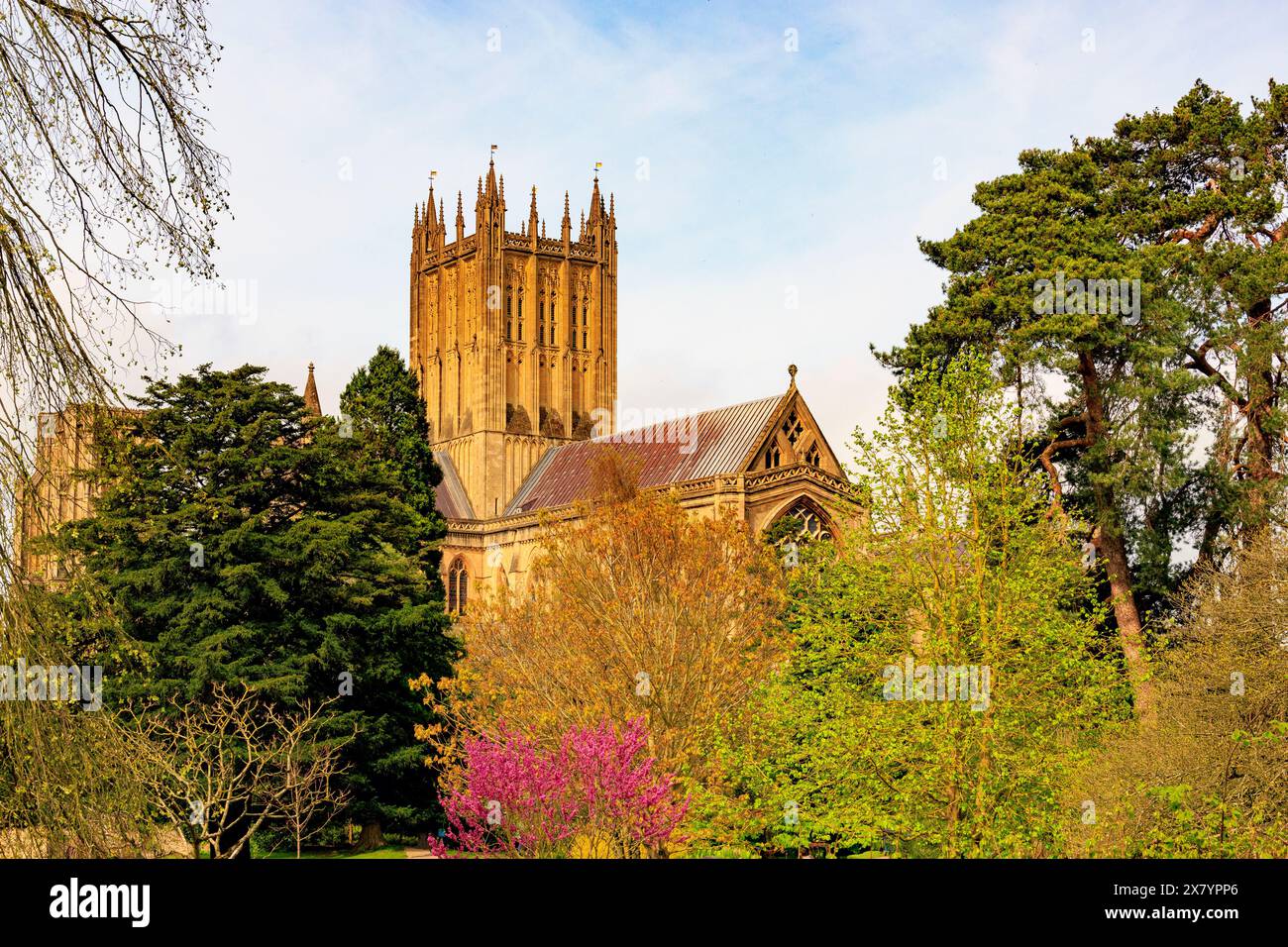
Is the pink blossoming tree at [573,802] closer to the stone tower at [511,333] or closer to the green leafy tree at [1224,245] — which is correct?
the green leafy tree at [1224,245]

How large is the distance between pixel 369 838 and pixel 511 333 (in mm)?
52221

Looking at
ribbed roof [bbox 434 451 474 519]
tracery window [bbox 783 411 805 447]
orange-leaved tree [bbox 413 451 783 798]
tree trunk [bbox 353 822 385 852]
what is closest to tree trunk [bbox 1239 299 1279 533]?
orange-leaved tree [bbox 413 451 783 798]

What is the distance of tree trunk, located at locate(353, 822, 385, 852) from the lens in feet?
121

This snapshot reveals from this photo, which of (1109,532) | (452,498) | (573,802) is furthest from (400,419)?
(573,802)

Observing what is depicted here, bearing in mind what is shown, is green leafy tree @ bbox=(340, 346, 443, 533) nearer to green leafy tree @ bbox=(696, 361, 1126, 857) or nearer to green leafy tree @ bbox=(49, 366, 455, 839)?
green leafy tree @ bbox=(49, 366, 455, 839)

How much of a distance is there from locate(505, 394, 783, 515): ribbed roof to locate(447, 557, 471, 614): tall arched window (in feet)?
14.7

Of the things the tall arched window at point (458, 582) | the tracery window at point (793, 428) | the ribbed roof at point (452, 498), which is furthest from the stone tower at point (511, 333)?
the tracery window at point (793, 428)

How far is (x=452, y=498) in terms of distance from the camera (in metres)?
80.9

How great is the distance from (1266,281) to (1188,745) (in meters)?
17.5

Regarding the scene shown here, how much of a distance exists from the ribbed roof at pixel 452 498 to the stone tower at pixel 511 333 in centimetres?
52

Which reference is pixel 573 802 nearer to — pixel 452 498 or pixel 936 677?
pixel 936 677

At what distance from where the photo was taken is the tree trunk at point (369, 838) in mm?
36906

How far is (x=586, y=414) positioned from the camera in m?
87.2
